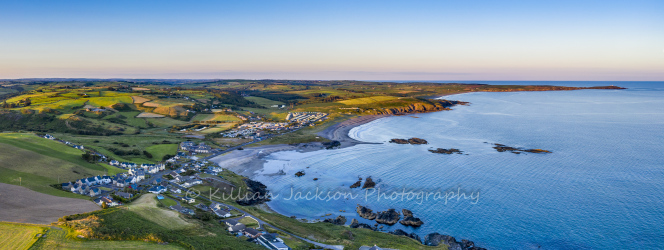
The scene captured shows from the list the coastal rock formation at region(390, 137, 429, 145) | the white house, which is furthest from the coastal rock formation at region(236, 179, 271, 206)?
the coastal rock formation at region(390, 137, 429, 145)

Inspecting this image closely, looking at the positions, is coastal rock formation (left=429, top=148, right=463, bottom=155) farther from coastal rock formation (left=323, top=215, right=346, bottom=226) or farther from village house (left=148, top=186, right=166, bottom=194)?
village house (left=148, top=186, right=166, bottom=194)

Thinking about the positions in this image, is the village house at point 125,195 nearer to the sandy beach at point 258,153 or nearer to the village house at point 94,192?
the village house at point 94,192

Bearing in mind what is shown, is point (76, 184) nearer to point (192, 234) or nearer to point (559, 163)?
point (192, 234)

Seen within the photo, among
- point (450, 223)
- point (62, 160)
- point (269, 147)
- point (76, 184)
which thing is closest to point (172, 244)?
point (76, 184)

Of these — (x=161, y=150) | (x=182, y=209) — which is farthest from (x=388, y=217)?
(x=161, y=150)

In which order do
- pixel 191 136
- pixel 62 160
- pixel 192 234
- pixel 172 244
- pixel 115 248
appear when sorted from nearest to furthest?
pixel 115 248 → pixel 172 244 → pixel 192 234 → pixel 62 160 → pixel 191 136

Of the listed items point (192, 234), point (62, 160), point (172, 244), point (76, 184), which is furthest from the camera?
point (62, 160)

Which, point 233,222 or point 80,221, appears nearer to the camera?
point 80,221

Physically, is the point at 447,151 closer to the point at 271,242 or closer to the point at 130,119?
the point at 271,242
